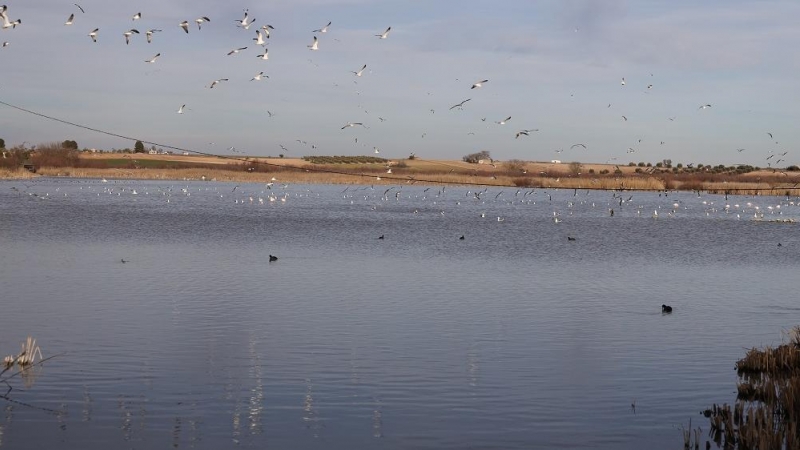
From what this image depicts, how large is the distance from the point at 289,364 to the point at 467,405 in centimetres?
346

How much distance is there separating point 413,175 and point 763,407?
99859 millimetres

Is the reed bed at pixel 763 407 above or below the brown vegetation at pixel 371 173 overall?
below

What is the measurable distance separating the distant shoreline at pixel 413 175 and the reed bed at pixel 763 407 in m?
63.7

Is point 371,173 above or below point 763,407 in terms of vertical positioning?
above

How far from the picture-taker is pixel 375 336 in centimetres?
1752

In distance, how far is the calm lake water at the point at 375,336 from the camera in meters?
11.9

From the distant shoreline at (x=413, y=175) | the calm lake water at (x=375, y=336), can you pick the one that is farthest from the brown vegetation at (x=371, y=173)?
the calm lake water at (x=375, y=336)

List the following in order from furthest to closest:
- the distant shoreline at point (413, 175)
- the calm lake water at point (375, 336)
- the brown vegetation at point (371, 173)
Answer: the brown vegetation at point (371, 173)
the distant shoreline at point (413, 175)
the calm lake water at point (375, 336)

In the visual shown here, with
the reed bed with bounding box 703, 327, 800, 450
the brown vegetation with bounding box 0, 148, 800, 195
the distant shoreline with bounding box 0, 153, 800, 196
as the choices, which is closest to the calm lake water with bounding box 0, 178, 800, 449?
the reed bed with bounding box 703, 327, 800, 450

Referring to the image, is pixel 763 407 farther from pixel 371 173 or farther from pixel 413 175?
pixel 371 173

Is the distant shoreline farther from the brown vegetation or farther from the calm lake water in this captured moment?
the calm lake water

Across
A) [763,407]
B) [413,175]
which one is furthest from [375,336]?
[413,175]

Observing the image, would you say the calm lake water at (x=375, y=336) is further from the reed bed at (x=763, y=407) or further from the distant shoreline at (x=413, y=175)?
the distant shoreline at (x=413, y=175)

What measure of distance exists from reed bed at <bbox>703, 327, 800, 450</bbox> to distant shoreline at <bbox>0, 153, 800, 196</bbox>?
63.7 meters
